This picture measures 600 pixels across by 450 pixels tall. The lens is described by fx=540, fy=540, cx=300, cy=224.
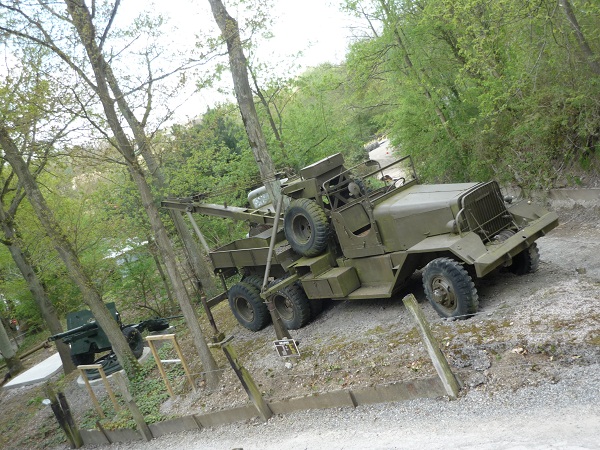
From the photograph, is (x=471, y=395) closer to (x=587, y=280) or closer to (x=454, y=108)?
(x=587, y=280)

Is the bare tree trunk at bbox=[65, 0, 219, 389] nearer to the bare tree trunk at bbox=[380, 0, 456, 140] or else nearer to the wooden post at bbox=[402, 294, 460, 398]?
the wooden post at bbox=[402, 294, 460, 398]

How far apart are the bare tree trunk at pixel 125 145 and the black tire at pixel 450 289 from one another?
3.72m

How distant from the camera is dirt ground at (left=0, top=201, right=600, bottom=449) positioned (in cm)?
555

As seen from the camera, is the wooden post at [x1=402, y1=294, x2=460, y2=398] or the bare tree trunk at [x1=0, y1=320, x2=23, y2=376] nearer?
the wooden post at [x1=402, y1=294, x2=460, y2=398]

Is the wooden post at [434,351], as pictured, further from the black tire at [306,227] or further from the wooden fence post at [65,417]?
the wooden fence post at [65,417]

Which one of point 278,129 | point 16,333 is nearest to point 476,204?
point 278,129

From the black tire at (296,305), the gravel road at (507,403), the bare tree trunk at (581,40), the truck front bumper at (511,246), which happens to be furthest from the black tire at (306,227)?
the bare tree trunk at (581,40)

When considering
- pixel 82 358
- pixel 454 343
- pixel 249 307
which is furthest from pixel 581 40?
pixel 82 358

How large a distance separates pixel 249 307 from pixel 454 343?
5192 millimetres

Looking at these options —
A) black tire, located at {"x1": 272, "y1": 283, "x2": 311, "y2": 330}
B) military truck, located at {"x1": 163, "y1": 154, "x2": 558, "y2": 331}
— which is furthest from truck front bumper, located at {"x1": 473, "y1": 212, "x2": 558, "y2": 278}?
black tire, located at {"x1": 272, "y1": 283, "x2": 311, "y2": 330}

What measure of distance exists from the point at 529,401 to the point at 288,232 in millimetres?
5066

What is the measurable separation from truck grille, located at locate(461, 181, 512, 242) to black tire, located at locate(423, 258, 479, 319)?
0.72 metres

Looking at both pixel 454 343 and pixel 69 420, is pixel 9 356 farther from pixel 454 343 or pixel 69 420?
pixel 454 343

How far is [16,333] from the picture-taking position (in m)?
23.3
